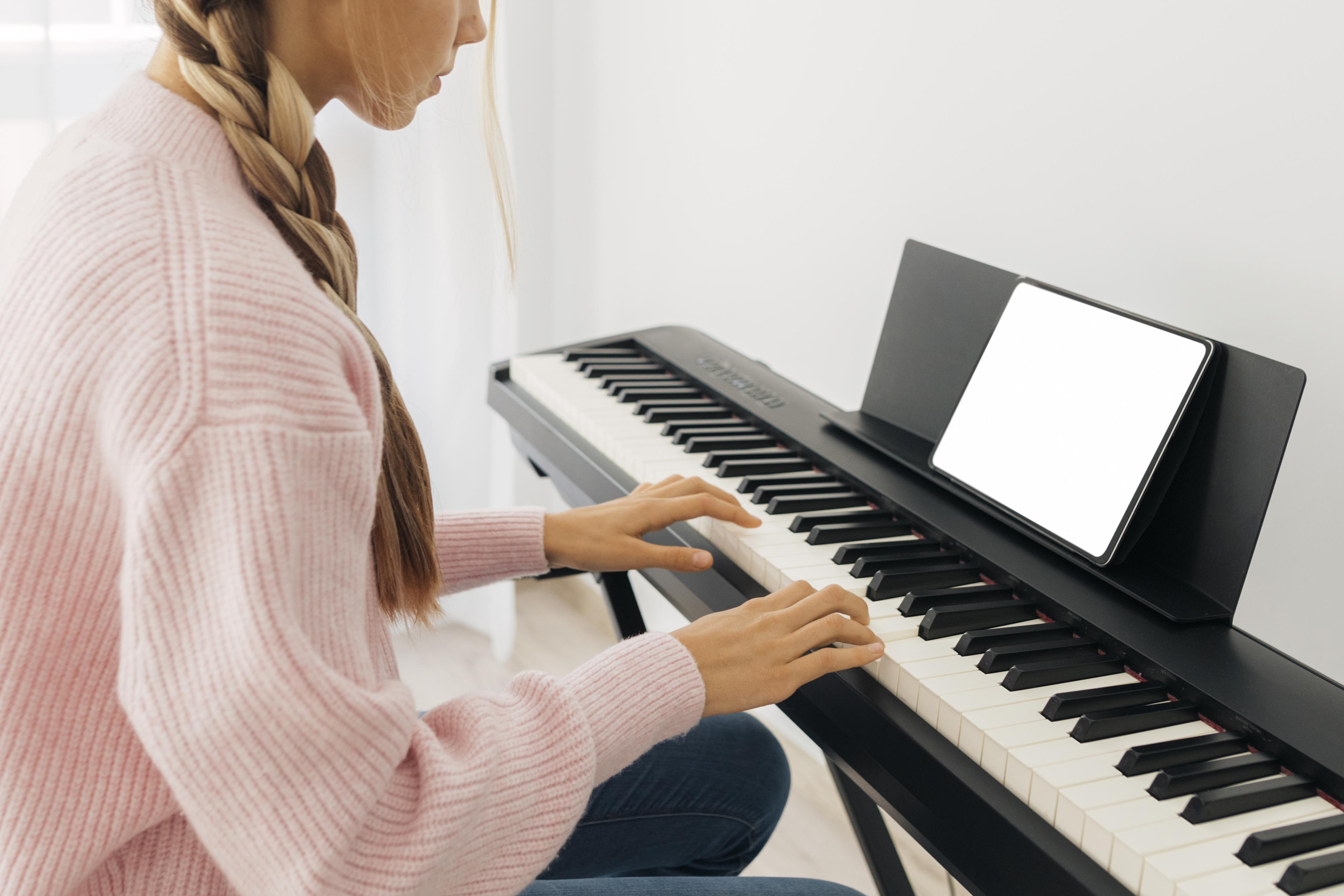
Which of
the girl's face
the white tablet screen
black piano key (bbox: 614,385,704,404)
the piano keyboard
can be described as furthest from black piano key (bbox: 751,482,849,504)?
the girl's face

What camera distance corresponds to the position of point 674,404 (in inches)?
57.0

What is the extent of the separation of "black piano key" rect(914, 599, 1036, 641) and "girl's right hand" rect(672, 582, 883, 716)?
→ 0.06 metres

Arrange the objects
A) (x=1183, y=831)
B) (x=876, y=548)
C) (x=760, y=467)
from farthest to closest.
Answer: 1. (x=760, y=467)
2. (x=876, y=548)
3. (x=1183, y=831)

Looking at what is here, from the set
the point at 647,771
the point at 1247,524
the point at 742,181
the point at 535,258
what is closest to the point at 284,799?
the point at 647,771

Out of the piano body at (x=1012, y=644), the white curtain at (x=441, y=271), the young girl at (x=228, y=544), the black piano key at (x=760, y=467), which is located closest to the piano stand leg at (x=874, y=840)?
the piano body at (x=1012, y=644)

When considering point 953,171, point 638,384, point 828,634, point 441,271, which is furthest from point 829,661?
point 441,271

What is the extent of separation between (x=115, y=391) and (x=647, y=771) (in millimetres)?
693

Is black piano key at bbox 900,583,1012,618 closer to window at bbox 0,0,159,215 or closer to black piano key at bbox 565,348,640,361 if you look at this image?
black piano key at bbox 565,348,640,361

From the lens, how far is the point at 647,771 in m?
1.11

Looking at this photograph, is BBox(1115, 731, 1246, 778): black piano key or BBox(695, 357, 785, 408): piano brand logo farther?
BBox(695, 357, 785, 408): piano brand logo

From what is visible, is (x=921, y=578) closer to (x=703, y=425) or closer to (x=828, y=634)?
(x=828, y=634)

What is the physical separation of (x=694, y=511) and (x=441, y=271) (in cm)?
134

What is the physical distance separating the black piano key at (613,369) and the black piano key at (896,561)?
0.64 m

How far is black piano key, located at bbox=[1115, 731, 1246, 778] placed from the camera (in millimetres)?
752
